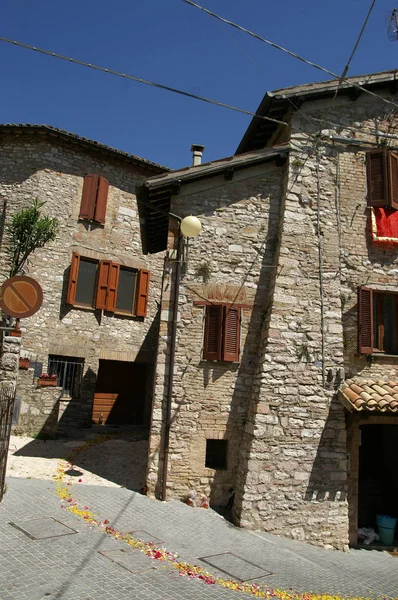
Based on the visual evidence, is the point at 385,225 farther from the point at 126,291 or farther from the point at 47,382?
the point at 47,382

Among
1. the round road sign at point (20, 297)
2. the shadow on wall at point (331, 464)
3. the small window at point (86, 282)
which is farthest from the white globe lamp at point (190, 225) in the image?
the small window at point (86, 282)

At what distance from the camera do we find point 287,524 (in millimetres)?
8453

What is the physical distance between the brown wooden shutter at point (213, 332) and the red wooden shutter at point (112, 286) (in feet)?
23.0

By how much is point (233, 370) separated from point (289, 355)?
1234mm

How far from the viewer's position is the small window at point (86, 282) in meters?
15.8

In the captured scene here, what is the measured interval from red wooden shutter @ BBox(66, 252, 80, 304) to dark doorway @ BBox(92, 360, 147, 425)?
110 inches

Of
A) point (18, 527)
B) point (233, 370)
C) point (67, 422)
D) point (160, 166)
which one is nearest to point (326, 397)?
point (233, 370)

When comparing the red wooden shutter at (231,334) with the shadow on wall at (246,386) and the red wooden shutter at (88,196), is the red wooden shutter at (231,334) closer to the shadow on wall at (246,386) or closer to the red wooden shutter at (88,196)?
the shadow on wall at (246,386)

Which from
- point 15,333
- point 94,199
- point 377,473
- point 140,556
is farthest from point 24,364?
point 377,473

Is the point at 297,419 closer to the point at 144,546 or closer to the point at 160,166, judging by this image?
the point at 144,546

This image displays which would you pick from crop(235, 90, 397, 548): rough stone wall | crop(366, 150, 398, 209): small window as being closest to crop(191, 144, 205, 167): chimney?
crop(235, 90, 397, 548): rough stone wall

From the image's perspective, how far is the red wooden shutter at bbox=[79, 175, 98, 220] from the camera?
15945 millimetres

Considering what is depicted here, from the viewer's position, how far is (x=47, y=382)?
12.9 m

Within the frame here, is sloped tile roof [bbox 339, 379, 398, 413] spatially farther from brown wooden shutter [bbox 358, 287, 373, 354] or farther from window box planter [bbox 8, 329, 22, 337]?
window box planter [bbox 8, 329, 22, 337]
